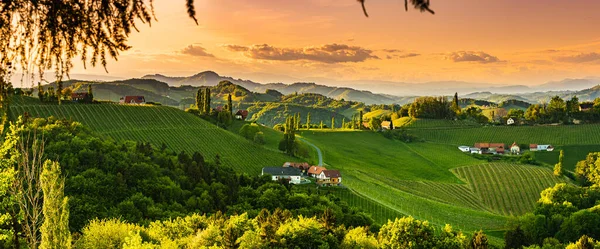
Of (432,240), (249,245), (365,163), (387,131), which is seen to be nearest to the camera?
(249,245)

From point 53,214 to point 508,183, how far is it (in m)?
106

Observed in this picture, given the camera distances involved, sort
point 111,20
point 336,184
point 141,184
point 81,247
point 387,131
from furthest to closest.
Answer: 1. point 387,131
2. point 336,184
3. point 141,184
4. point 81,247
5. point 111,20

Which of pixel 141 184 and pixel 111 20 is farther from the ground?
pixel 111 20

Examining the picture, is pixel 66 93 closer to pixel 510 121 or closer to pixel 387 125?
pixel 387 125

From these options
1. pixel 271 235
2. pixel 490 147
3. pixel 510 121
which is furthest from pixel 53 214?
pixel 510 121

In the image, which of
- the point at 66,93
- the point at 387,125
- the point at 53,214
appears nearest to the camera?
the point at 66,93

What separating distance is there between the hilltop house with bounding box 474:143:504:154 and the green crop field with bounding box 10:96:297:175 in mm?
80437

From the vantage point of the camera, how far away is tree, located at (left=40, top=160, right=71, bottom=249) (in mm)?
27781

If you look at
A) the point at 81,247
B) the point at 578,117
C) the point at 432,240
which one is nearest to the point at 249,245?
the point at 81,247

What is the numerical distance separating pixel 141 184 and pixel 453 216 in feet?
185

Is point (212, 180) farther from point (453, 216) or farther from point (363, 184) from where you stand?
point (453, 216)

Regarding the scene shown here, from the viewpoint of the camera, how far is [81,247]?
39.4m

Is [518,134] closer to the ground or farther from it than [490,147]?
farther from it

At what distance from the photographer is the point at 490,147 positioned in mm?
153000
